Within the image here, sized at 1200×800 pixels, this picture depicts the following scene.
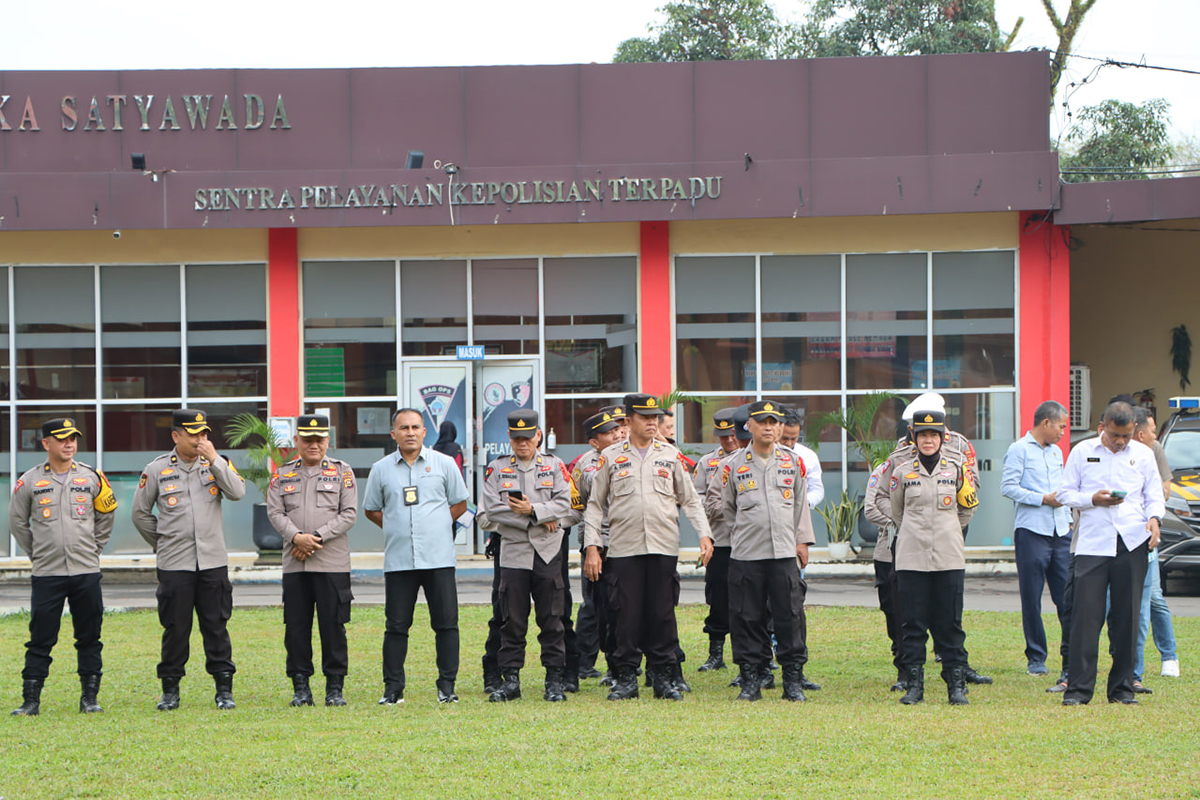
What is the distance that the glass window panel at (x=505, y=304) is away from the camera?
17672 mm

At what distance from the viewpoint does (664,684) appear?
27.4ft

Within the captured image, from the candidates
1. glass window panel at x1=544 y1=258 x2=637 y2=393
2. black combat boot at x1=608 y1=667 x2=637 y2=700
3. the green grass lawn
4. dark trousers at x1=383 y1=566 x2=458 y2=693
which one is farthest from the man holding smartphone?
glass window panel at x1=544 y1=258 x2=637 y2=393

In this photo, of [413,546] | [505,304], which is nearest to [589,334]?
[505,304]

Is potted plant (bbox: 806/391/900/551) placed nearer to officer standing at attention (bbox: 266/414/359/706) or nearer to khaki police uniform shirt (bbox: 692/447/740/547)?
khaki police uniform shirt (bbox: 692/447/740/547)

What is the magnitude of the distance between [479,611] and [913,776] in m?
7.32

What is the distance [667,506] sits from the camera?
8.55 meters

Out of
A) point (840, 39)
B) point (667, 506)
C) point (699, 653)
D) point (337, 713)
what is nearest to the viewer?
point (337, 713)

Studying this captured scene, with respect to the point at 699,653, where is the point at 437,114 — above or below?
above

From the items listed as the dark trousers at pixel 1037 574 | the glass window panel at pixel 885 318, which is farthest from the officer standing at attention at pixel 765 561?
the glass window panel at pixel 885 318

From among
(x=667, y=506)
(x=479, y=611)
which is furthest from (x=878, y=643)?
(x=479, y=611)

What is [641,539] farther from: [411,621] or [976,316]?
[976,316]

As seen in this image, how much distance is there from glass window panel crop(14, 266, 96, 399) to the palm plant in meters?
2.09

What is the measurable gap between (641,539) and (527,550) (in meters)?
0.74

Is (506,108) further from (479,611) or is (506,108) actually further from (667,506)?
(667,506)
